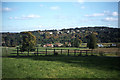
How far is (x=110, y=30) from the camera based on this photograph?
25.9 m

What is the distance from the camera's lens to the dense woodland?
76.8 feet

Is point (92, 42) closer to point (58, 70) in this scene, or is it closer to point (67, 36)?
point (67, 36)

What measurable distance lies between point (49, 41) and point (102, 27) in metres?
11.9

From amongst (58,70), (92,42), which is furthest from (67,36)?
(58,70)

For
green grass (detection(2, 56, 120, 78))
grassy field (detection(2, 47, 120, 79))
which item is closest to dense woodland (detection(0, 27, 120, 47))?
grassy field (detection(2, 47, 120, 79))

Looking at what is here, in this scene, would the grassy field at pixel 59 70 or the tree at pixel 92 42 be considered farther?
the tree at pixel 92 42

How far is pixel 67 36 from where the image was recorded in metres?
28.6

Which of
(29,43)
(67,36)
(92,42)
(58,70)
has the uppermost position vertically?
(67,36)

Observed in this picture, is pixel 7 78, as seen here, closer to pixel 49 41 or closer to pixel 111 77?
pixel 111 77

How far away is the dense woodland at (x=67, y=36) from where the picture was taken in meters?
23.4

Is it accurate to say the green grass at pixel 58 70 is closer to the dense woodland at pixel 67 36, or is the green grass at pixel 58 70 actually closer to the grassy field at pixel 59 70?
the grassy field at pixel 59 70

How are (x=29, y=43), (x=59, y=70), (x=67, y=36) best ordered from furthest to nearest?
(x=67, y=36) → (x=29, y=43) → (x=59, y=70)

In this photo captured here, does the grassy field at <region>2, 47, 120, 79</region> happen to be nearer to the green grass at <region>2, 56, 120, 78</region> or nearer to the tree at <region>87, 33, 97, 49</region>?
the green grass at <region>2, 56, 120, 78</region>

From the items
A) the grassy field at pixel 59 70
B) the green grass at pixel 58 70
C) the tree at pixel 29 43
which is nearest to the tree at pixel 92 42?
the tree at pixel 29 43
